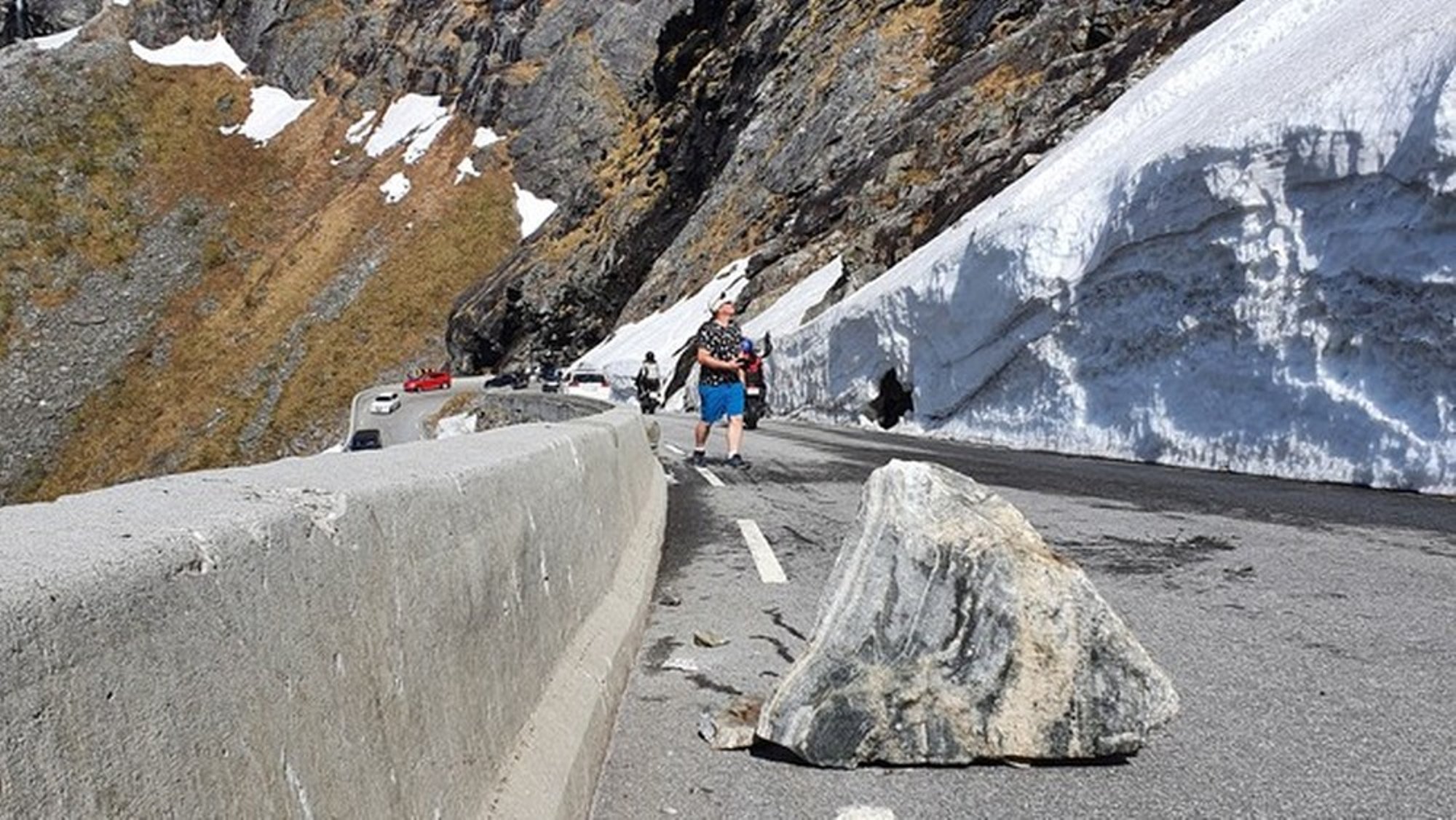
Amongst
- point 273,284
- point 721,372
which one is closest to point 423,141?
point 273,284

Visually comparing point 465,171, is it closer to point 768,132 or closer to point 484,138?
point 484,138

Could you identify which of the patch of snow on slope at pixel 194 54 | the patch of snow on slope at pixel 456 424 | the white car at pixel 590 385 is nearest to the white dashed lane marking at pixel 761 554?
the patch of snow on slope at pixel 456 424

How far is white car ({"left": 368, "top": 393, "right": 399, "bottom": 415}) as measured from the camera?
54.4 m

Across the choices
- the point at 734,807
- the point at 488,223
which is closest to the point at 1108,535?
the point at 734,807

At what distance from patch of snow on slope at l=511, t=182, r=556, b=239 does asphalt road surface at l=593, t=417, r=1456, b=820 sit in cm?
7882

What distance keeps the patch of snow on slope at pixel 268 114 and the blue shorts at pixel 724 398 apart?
9770cm

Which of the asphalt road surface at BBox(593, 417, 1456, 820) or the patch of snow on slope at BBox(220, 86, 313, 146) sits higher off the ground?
the patch of snow on slope at BBox(220, 86, 313, 146)

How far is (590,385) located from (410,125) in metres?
61.5

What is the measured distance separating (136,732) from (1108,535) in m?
7.19

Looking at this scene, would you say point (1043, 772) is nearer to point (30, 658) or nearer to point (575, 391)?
point (30, 658)

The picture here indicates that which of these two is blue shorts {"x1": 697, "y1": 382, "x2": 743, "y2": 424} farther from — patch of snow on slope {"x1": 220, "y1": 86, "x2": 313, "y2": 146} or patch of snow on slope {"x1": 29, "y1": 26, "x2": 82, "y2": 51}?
patch of snow on slope {"x1": 29, "y1": 26, "x2": 82, "y2": 51}

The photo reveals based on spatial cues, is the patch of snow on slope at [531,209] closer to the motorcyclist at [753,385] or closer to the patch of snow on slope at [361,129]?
the patch of snow on slope at [361,129]

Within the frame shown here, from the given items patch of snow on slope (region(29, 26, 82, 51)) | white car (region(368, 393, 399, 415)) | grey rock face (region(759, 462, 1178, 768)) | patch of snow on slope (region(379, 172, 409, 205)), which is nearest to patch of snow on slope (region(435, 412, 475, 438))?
white car (region(368, 393, 399, 415))

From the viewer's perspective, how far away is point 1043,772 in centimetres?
358
